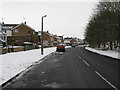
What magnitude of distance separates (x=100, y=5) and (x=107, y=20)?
5.95m

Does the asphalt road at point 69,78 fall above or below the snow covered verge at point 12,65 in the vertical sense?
below

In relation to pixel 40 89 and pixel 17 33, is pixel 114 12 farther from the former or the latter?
pixel 17 33

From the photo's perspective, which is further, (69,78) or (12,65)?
(12,65)

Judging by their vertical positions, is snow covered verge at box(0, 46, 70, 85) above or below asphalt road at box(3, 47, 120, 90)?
above

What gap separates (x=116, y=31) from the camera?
32344 mm

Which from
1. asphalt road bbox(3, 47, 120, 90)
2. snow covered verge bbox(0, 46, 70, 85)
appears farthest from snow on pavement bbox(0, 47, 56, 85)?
asphalt road bbox(3, 47, 120, 90)

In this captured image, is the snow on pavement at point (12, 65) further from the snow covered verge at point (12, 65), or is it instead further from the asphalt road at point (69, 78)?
the asphalt road at point (69, 78)

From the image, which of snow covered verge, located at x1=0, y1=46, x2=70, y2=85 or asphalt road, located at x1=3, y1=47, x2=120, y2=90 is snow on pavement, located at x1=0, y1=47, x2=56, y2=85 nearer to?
snow covered verge, located at x1=0, y1=46, x2=70, y2=85

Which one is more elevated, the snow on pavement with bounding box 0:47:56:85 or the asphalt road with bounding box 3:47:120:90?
the snow on pavement with bounding box 0:47:56:85

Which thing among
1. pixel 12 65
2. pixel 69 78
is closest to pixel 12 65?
pixel 12 65

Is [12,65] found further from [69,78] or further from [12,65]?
[69,78]

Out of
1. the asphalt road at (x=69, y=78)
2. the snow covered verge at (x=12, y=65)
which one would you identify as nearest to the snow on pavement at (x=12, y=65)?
the snow covered verge at (x=12, y=65)

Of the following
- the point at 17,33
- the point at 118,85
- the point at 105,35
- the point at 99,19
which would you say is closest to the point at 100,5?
the point at 99,19

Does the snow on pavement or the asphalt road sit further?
the snow on pavement
